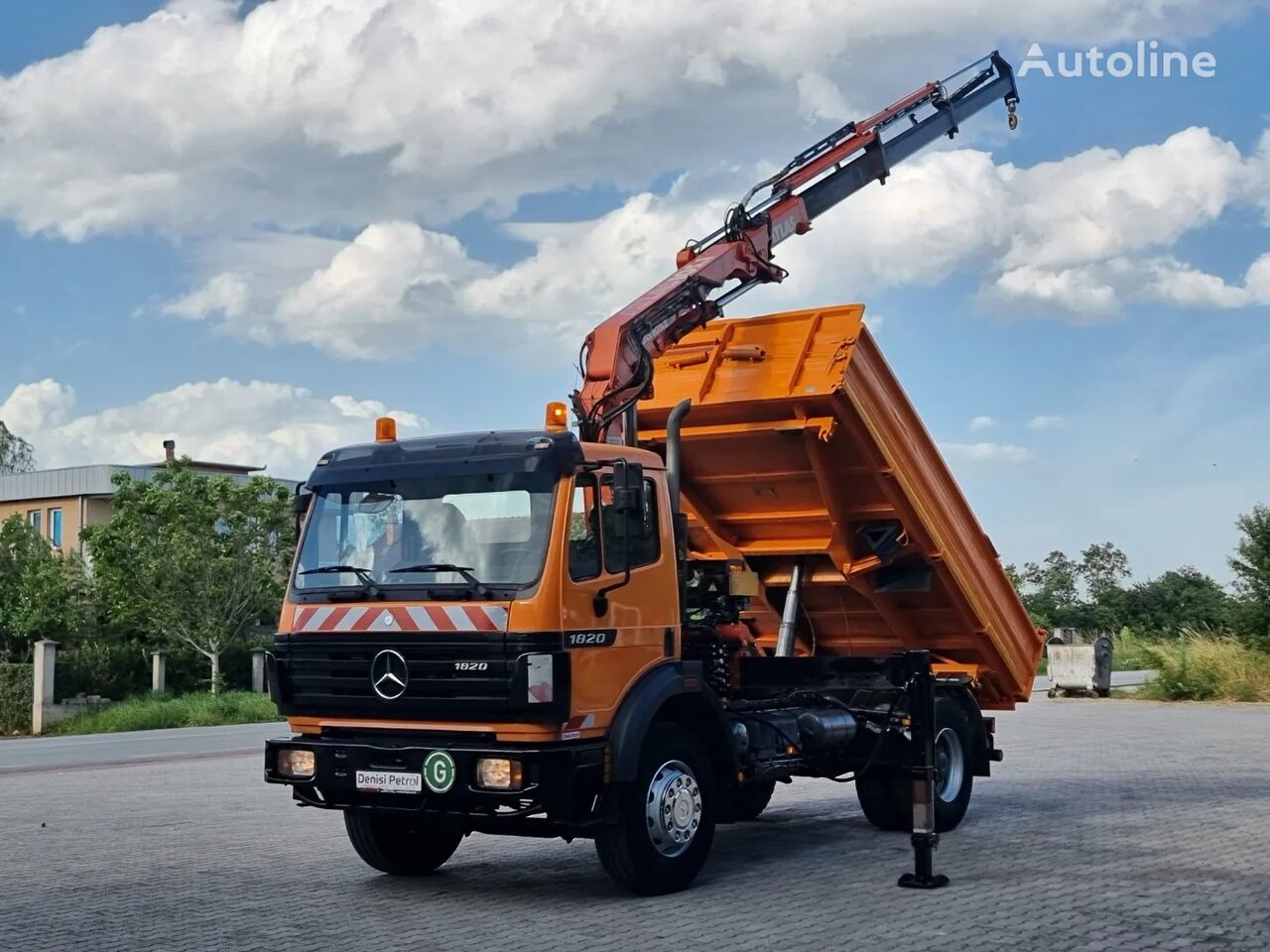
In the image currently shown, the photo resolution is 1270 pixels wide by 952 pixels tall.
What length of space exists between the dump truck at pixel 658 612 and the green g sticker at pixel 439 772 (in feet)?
0.04

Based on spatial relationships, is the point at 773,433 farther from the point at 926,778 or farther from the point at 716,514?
the point at 926,778

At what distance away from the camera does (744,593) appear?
10.8 meters

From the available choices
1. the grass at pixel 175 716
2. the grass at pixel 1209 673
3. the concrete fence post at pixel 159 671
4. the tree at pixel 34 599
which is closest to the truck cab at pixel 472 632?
the grass at pixel 1209 673

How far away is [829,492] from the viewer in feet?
35.1

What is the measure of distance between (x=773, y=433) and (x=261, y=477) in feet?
104

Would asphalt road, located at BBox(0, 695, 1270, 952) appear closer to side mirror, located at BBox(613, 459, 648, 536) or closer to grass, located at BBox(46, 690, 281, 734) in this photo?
side mirror, located at BBox(613, 459, 648, 536)

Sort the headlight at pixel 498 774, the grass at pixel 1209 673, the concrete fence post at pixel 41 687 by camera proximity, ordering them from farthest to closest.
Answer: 1. the concrete fence post at pixel 41 687
2. the grass at pixel 1209 673
3. the headlight at pixel 498 774

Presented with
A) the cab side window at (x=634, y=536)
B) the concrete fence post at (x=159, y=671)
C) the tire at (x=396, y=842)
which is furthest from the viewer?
the concrete fence post at (x=159, y=671)

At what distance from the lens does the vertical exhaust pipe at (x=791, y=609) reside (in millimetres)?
11297

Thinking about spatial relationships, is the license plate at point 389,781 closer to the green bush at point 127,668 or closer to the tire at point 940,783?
the tire at point 940,783

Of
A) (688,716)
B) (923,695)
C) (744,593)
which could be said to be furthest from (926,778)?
(744,593)

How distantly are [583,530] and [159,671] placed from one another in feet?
106

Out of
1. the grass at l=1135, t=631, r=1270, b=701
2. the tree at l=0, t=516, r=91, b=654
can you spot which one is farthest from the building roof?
the grass at l=1135, t=631, r=1270, b=701

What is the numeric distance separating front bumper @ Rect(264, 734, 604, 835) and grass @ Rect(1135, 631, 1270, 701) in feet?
76.7
